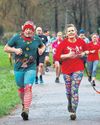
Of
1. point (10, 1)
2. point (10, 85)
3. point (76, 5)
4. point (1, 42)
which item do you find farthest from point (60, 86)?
point (1, 42)

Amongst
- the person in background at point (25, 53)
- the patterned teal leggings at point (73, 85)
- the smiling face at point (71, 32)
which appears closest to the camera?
the patterned teal leggings at point (73, 85)

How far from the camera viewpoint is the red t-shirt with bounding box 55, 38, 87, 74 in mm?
11562

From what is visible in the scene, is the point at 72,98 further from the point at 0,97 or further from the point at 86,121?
the point at 0,97

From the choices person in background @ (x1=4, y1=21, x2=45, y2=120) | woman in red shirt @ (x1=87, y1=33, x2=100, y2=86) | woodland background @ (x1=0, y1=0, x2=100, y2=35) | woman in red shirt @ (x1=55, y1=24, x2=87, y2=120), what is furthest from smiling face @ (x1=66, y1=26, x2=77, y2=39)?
woodland background @ (x1=0, y1=0, x2=100, y2=35)

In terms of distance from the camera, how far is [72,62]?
38.1ft

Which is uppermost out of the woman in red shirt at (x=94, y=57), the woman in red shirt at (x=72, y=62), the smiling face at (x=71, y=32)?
the smiling face at (x=71, y=32)

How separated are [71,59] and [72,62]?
0.20 feet

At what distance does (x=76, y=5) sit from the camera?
59.1 meters

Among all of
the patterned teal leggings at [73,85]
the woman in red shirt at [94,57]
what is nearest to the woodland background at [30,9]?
the woman in red shirt at [94,57]

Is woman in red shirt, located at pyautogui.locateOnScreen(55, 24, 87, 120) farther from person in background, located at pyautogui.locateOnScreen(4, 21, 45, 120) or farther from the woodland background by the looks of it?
the woodland background

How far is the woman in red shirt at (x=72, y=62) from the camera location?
1149 cm

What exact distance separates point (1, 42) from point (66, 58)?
7786cm

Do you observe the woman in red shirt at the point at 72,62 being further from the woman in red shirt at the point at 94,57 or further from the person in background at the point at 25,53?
the woman in red shirt at the point at 94,57

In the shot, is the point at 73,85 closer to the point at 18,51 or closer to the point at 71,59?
the point at 71,59
